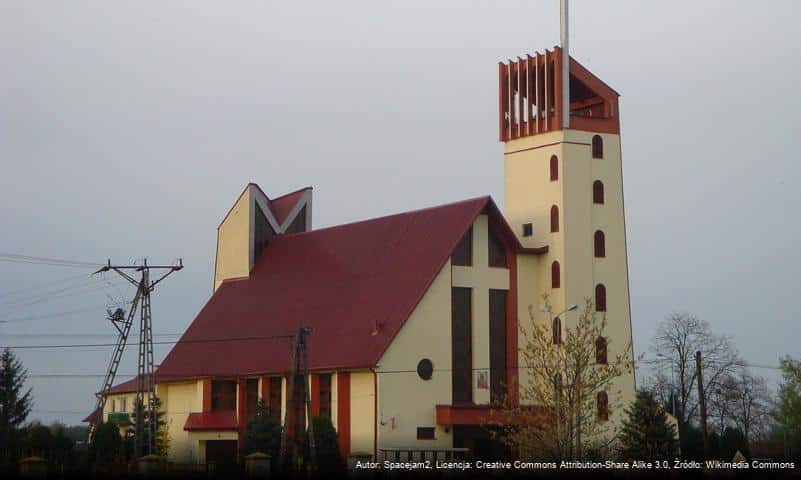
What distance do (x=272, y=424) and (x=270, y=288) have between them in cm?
1170

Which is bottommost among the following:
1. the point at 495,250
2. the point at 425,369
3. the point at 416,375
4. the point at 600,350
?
the point at 416,375

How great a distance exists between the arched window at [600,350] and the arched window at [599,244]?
373 cm

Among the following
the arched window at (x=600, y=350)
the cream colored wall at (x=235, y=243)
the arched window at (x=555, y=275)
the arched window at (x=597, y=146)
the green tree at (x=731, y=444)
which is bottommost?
the green tree at (x=731, y=444)

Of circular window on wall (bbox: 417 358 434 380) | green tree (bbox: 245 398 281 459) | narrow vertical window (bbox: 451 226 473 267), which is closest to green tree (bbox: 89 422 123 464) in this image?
green tree (bbox: 245 398 281 459)

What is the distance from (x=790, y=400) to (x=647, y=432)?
1380 inches

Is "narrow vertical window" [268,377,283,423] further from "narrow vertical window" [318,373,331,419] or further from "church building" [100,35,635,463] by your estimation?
"narrow vertical window" [318,373,331,419]

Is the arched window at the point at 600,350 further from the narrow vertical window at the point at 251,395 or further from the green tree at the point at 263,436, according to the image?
the narrow vertical window at the point at 251,395

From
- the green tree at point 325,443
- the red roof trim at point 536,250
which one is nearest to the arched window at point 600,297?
the red roof trim at point 536,250

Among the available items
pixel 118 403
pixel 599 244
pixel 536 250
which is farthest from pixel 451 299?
pixel 118 403

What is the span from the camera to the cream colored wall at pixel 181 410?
6594cm

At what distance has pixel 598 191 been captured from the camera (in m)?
61.1

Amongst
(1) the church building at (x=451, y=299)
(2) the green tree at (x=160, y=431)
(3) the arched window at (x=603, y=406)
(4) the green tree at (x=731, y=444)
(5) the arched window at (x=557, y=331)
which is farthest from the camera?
(2) the green tree at (x=160, y=431)

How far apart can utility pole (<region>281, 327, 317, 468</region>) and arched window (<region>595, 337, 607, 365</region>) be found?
12.3 m

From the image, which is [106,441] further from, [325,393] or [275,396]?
[325,393]
